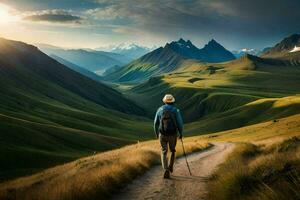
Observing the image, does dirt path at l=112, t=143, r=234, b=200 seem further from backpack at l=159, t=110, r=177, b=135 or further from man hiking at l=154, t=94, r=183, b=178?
backpack at l=159, t=110, r=177, b=135

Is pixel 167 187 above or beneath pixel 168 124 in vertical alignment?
beneath

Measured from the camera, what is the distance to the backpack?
18.2 meters

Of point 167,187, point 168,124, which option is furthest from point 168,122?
point 167,187

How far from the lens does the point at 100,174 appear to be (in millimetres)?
16547

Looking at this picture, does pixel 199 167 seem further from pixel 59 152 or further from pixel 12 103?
pixel 12 103

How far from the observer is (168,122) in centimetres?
1825

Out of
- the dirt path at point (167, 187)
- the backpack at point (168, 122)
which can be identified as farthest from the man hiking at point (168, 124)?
the dirt path at point (167, 187)

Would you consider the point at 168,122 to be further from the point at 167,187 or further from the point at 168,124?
the point at 167,187

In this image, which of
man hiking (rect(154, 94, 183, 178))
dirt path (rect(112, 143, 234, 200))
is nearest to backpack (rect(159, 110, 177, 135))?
man hiking (rect(154, 94, 183, 178))

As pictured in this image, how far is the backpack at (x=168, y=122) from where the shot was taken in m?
18.2

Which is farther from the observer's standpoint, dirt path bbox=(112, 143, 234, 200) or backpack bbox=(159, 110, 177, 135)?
backpack bbox=(159, 110, 177, 135)

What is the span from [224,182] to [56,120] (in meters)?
121

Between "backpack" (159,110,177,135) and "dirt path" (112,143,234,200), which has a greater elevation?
"backpack" (159,110,177,135)

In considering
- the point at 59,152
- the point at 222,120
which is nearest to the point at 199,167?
the point at 59,152
